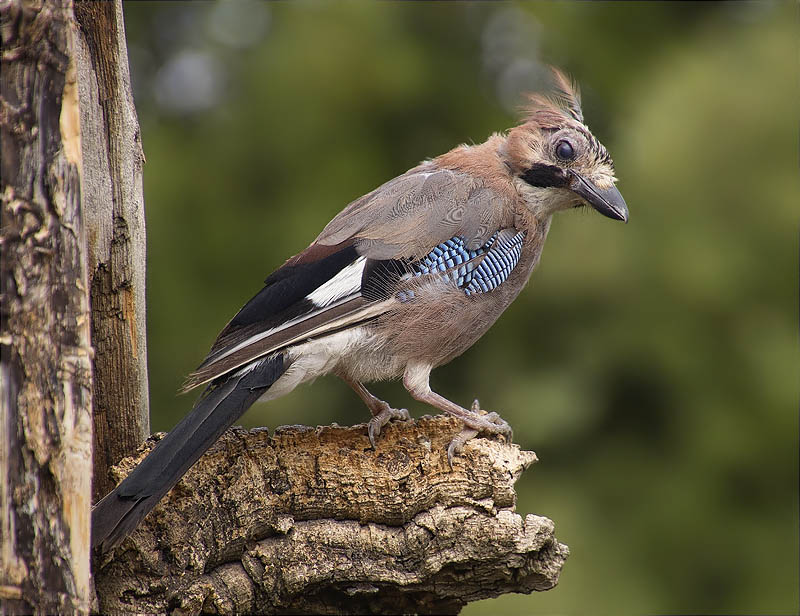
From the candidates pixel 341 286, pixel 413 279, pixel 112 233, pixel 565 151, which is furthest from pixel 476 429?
pixel 112 233

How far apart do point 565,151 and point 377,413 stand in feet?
5.34

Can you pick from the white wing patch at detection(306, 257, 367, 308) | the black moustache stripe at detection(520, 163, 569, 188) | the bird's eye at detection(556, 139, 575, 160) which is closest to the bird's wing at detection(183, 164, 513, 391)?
the white wing patch at detection(306, 257, 367, 308)

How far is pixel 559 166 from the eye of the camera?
4.75 meters

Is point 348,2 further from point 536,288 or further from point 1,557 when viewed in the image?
point 1,557

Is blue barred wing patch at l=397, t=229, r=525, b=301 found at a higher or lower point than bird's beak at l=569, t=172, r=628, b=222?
lower

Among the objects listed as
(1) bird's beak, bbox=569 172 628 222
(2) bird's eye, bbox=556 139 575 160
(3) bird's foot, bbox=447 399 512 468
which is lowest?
(3) bird's foot, bbox=447 399 512 468

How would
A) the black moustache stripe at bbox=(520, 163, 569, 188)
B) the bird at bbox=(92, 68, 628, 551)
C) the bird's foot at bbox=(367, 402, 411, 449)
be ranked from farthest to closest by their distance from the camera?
the black moustache stripe at bbox=(520, 163, 569, 188) → the bird's foot at bbox=(367, 402, 411, 449) → the bird at bbox=(92, 68, 628, 551)

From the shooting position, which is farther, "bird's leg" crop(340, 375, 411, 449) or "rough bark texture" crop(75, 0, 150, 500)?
"bird's leg" crop(340, 375, 411, 449)

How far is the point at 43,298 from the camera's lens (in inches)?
110

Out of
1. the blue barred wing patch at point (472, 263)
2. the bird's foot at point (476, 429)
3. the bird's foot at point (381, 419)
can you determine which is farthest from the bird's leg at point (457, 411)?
the blue barred wing patch at point (472, 263)

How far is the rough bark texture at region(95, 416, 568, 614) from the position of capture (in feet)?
12.8

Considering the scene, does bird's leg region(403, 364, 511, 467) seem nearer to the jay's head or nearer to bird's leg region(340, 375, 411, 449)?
bird's leg region(340, 375, 411, 449)

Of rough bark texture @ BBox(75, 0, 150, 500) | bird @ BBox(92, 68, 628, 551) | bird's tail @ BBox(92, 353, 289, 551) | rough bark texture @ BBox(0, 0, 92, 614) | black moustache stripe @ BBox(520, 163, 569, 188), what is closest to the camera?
rough bark texture @ BBox(0, 0, 92, 614)

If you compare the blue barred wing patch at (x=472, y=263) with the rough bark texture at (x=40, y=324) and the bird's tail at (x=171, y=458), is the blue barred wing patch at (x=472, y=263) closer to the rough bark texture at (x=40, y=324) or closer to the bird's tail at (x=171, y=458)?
the bird's tail at (x=171, y=458)
